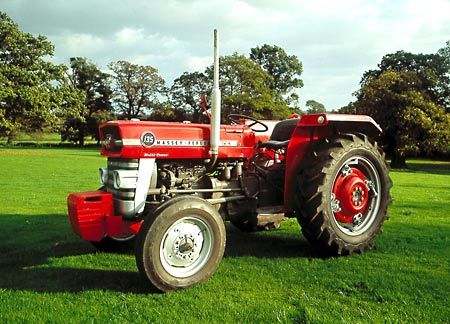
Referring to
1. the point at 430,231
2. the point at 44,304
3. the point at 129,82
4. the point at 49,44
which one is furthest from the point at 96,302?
the point at 129,82

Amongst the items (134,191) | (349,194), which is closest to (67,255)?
(134,191)

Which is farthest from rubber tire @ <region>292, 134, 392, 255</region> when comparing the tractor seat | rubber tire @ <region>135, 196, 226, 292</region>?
rubber tire @ <region>135, 196, 226, 292</region>

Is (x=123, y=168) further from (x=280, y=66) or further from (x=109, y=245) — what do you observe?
(x=280, y=66)

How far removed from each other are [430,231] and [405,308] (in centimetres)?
352

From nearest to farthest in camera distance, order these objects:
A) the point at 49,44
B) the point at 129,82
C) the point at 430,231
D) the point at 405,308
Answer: the point at 405,308
the point at 430,231
the point at 49,44
the point at 129,82

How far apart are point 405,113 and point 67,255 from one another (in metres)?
33.0

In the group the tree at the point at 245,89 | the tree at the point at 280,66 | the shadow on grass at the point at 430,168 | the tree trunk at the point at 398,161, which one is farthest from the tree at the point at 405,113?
the tree at the point at 280,66

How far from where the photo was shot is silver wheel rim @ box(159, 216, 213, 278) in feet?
13.4

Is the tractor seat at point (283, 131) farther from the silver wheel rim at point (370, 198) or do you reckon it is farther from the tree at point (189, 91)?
the tree at point (189, 91)

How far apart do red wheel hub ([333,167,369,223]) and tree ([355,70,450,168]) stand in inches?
1160

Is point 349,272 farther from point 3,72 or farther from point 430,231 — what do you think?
point 3,72

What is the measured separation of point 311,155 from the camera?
17.4 feet

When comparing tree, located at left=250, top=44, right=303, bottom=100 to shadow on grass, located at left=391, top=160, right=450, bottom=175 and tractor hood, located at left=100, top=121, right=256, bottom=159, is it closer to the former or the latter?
shadow on grass, located at left=391, top=160, right=450, bottom=175

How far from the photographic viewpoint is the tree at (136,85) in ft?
213
